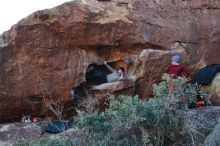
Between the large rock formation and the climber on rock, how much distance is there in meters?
0.17

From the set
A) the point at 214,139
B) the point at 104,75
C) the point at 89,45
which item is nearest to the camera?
the point at 214,139

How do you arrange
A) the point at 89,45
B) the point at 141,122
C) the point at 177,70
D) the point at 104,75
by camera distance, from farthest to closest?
1. the point at 104,75
2. the point at 89,45
3. the point at 177,70
4. the point at 141,122

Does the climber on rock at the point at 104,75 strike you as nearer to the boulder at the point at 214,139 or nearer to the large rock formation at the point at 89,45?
the large rock formation at the point at 89,45

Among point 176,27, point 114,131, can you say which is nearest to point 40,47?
point 176,27

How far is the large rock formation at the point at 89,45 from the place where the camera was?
880cm

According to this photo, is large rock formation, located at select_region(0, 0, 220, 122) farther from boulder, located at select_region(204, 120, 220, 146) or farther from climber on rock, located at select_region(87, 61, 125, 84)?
boulder, located at select_region(204, 120, 220, 146)

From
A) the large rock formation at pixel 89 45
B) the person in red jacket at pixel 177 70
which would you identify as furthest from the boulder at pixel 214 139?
the large rock formation at pixel 89 45

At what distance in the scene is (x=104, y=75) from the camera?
30.6 feet

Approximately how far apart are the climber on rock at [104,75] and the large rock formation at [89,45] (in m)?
0.17

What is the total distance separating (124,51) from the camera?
9.32 m

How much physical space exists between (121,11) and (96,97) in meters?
1.77

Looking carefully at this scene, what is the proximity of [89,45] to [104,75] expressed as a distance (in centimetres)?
70

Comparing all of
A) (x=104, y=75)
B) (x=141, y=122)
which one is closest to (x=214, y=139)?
(x=141, y=122)

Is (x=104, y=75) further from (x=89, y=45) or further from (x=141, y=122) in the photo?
(x=141, y=122)
